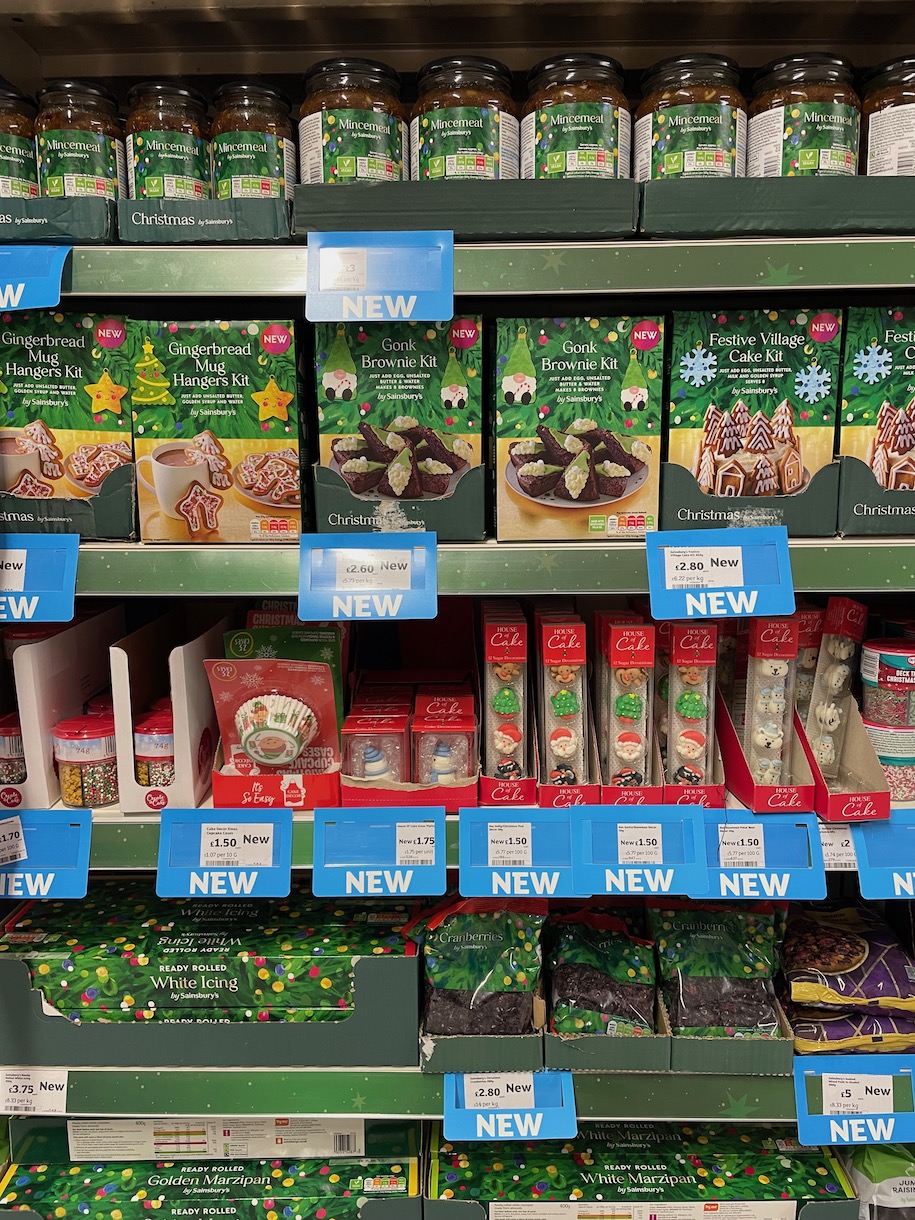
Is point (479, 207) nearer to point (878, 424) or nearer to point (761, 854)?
point (878, 424)

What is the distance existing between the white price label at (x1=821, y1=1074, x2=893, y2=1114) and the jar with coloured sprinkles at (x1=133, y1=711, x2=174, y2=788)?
123 cm

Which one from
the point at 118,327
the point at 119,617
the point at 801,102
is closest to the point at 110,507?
the point at 118,327

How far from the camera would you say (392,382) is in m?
1.28

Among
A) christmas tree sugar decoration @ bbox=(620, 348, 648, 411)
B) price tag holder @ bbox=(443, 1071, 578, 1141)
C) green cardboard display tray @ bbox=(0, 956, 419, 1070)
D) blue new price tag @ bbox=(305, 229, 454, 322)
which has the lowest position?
price tag holder @ bbox=(443, 1071, 578, 1141)

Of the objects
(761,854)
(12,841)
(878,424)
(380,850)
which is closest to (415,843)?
(380,850)

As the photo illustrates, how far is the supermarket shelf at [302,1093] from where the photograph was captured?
139 centimetres

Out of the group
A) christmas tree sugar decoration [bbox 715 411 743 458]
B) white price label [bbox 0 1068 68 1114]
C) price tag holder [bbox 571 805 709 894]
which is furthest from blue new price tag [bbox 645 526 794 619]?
white price label [bbox 0 1068 68 1114]

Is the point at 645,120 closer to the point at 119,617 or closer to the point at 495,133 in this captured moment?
the point at 495,133

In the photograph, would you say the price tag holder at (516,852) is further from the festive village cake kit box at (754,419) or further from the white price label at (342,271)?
the white price label at (342,271)

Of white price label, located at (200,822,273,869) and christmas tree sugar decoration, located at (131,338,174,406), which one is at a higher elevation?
christmas tree sugar decoration, located at (131,338,174,406)

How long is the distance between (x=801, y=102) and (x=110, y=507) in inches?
48.6

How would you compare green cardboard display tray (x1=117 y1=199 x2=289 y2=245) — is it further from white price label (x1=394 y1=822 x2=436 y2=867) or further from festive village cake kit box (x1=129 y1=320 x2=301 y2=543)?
white price label (x1=394 y1=822 x2=436 y2=867)

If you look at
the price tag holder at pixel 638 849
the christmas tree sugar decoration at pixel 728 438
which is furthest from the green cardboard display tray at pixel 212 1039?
the christmas tree sugar decoration at pixel 728 438

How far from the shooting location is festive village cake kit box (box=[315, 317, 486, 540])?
1.27 metres
